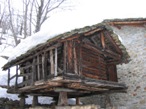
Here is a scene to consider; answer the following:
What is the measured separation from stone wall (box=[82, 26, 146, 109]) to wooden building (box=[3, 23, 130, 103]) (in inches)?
44.6

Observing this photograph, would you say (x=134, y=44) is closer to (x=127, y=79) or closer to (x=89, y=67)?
(x=127, y=79)

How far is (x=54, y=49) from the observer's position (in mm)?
7160

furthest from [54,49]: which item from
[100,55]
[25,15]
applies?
[25,15]

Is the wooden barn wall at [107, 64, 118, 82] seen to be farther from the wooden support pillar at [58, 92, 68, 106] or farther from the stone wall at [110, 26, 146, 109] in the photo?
the wooden support pillar at [58, 92, 68, 106]

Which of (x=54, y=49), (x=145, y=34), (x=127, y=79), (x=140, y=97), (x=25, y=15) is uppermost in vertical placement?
(x=25, y=15)

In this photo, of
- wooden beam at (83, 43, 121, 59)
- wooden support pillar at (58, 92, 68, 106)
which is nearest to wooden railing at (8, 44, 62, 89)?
wooden support pillar at (58, 92, 68, 106)

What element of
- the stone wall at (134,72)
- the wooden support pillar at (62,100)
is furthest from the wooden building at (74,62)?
the stone wall at (134,72)

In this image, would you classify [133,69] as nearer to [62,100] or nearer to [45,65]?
[62,100]

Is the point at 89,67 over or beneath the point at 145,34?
beneath

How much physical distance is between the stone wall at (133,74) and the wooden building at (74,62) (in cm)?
113

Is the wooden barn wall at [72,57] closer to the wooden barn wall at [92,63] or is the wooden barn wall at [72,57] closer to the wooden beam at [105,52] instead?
the wooden barn wall at [92,63]

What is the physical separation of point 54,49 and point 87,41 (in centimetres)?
148

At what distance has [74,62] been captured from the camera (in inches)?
278

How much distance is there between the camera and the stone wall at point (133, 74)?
32.0 ft
